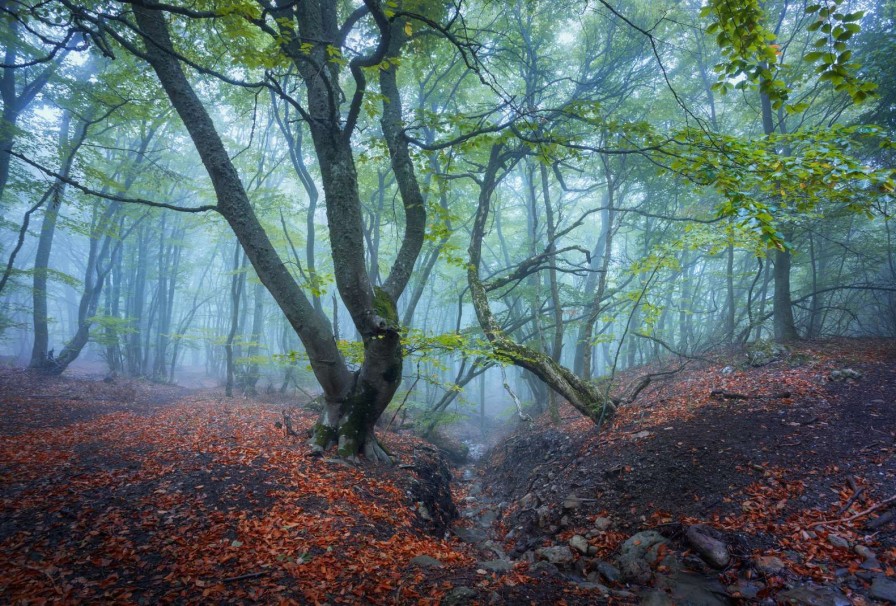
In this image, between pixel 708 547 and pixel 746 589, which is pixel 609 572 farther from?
pixel 746 589

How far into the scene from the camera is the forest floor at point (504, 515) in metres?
3.00

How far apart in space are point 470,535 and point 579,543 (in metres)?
2.03

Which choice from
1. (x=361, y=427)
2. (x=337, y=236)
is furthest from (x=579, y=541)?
(x=337, y=236)

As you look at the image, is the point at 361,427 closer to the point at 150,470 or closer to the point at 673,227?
the point at 150,470

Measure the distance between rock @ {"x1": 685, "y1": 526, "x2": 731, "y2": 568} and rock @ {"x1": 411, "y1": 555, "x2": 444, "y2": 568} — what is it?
2.41 m

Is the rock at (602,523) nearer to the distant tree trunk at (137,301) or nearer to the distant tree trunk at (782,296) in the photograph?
the distant tree trunk at (782,296)

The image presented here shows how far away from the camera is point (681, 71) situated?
13750 mm

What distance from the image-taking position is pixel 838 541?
10.6 feet

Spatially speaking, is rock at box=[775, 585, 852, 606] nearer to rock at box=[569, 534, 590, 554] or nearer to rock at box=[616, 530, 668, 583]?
rock at box=[616, 530, 668, 583]

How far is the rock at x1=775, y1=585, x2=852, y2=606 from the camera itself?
2709mm

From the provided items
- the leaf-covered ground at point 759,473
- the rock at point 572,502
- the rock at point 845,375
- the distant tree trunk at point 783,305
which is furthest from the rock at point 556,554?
the distant tree trunk at point 783,305

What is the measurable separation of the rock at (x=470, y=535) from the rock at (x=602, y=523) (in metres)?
1.80

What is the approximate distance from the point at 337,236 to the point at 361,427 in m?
3.06

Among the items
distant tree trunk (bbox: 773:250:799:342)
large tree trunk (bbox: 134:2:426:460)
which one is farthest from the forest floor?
distant tree trunk (bbox: 773:250:799:342)
